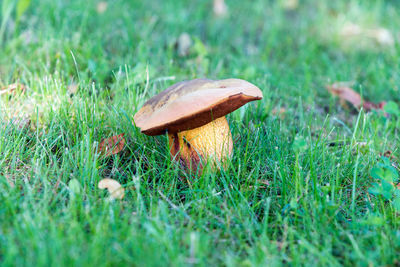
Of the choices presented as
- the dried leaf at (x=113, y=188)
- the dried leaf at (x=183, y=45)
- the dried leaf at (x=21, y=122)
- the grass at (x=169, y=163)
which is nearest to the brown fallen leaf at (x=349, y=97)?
the grass at (x=169, y=163)

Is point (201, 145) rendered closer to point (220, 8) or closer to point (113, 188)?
point (113, 188)

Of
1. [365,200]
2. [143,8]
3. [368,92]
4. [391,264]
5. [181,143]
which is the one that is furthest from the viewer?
[143,8]

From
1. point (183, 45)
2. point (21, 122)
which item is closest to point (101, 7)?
point (183, 45)

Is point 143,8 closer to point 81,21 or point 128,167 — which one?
point 81,21

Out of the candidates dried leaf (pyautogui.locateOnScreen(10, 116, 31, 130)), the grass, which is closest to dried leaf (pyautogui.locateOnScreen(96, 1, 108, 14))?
the grass

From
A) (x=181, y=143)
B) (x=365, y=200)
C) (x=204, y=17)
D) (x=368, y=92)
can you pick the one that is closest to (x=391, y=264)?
(x=365, y=200)

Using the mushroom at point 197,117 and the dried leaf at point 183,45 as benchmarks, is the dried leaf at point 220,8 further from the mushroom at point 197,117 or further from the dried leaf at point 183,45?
the mushroom at point 197,117
